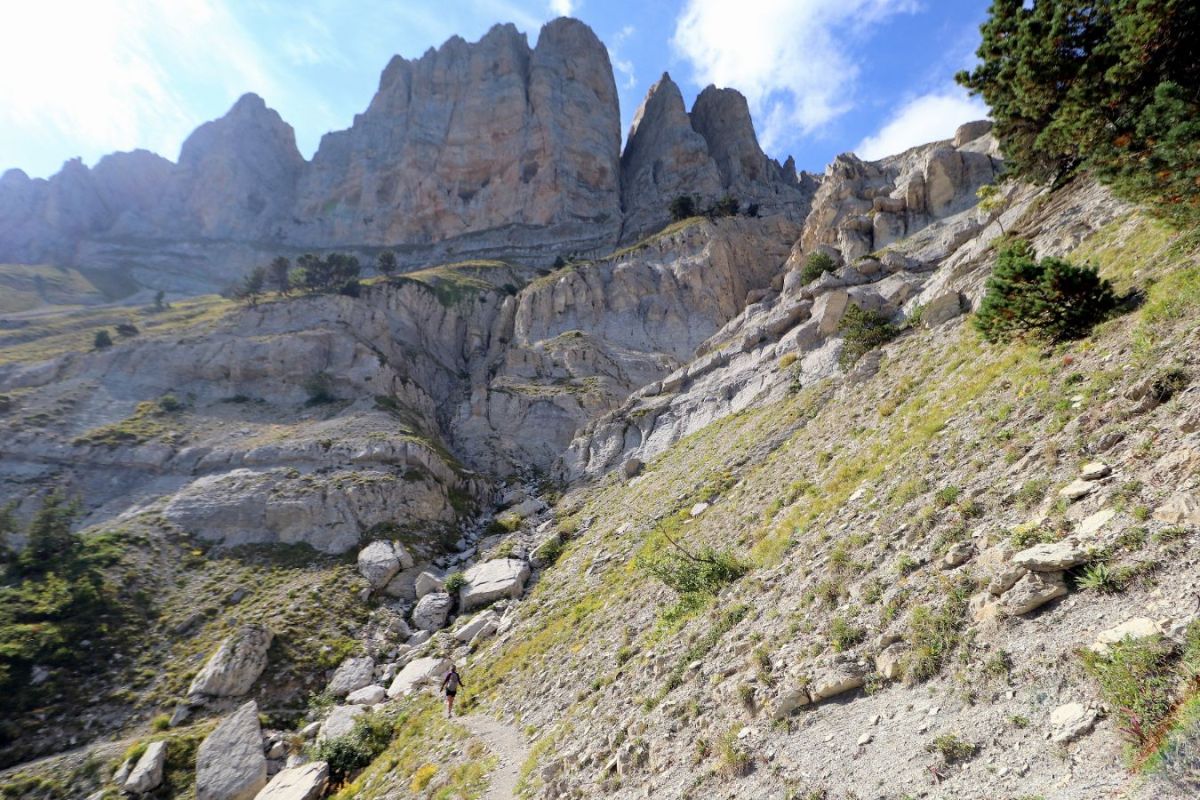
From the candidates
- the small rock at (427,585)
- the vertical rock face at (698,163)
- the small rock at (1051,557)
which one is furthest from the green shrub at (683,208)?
the small rock at (1051,557)

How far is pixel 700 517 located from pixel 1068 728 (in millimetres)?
17812

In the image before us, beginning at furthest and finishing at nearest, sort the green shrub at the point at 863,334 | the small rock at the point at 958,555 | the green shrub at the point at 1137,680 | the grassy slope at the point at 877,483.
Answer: the green shrub at the point at 863,334 < the grassy slope at the point at 877,483 < the small rock at the point at 958,555 < the green shrub at the point at 1137,680

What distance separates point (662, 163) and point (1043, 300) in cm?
13337

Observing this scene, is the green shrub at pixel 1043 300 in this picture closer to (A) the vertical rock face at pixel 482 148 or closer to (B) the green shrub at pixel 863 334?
(B) the green shrub at pixel 863 334

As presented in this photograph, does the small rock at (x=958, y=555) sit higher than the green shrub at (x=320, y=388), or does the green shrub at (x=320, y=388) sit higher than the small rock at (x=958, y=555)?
the green shrub at (x=320, y=388)

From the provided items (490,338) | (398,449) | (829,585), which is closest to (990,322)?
(829,585)

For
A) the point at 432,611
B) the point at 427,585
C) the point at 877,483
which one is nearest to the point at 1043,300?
→ the point at 877,483

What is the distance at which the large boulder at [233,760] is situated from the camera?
18.9 meters

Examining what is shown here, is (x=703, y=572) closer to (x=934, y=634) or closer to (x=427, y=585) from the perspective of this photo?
(x=934, y=634)

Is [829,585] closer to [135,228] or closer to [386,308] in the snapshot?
[386,308]

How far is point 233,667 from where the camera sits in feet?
81.9

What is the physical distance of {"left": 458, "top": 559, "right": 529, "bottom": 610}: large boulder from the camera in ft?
96.8

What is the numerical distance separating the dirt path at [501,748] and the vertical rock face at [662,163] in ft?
369

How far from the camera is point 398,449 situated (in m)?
45.3
